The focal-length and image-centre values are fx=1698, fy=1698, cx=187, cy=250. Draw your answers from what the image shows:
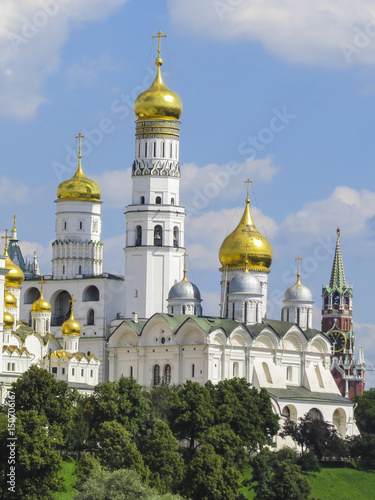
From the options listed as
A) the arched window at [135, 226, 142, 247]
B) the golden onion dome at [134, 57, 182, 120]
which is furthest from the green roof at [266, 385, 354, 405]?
the golden onion dome at [134, 57, 182, 120]

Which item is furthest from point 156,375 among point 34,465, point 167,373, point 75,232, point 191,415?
point 34,465

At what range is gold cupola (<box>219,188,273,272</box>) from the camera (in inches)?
3177

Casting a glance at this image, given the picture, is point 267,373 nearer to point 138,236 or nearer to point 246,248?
point 246,248

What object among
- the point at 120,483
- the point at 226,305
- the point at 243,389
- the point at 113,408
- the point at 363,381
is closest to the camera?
the point at 120,483

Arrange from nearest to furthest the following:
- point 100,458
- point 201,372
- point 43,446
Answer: point 43,446
point 100,458
point 201,372

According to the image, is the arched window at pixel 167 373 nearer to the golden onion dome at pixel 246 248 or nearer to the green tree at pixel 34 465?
the golden onion dome at pixel 246 248

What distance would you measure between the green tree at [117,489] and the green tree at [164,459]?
12.6ft

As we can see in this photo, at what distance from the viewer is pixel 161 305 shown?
80.6 meters

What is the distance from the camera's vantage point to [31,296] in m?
85.1

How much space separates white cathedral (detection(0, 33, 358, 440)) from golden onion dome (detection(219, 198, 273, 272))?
48 mm

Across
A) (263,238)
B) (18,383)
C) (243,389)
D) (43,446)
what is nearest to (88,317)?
(263,238)

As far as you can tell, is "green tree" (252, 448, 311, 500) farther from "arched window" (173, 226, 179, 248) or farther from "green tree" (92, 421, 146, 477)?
"arched window" (173, 226, 179, 248)

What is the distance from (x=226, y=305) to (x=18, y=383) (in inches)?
781

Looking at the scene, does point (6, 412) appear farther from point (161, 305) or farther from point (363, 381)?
point (363, 381)
